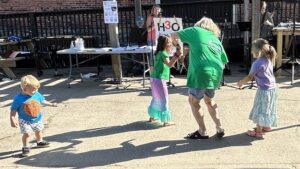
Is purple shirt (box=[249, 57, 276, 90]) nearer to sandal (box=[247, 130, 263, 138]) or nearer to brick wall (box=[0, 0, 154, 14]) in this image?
sandal (box=[247, 130, 263, 138])

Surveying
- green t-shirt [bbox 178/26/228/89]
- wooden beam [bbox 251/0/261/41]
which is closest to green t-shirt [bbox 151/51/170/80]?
green t-shirt [bbox 178/26/228/89]

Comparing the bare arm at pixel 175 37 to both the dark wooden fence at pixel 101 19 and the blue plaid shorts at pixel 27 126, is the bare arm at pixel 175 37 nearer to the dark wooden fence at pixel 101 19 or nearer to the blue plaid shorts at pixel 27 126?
the blue plaid shorts at pixel 27 126

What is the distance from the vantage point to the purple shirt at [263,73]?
18.7 ft

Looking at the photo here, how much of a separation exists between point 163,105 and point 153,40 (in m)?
3.17

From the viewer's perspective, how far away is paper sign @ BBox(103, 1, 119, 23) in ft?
30.4

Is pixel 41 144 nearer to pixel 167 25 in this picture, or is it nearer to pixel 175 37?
pixel 175 37

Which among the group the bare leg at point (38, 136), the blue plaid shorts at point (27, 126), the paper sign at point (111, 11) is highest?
the paper sign at point (111, 11)

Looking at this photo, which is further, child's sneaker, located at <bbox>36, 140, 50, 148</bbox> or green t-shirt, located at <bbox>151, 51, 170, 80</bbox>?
green t-shirt, located at <bbox>151, 51, 170, 80</bbox>

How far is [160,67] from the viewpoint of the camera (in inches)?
255

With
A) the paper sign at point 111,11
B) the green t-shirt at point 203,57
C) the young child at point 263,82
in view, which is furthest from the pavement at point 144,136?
the paper sign at point 111,11

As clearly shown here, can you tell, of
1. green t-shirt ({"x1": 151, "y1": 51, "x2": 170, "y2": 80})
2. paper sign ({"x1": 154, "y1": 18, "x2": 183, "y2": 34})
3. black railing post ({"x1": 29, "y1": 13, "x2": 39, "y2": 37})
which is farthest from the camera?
black railing post ({"x1": 29, "y1": 13, "x2": 39, "y2": 37})

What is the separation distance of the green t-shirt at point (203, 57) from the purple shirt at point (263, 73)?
0.48m

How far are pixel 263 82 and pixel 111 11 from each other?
14.6ft

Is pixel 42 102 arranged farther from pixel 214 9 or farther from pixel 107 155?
pixel 214 9
